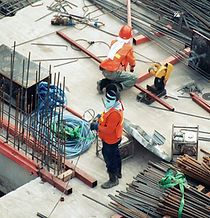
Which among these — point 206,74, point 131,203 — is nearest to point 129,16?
point 206,74

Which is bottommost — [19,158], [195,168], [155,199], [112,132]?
[19,158]

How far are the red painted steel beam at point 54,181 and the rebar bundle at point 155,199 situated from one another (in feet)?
3.45

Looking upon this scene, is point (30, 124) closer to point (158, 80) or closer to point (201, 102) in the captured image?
point (158, 80)

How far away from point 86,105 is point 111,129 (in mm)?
3491

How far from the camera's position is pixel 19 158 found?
18.0 metres

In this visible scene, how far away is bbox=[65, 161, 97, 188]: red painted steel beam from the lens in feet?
57.0

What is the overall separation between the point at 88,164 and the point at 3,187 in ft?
8.17

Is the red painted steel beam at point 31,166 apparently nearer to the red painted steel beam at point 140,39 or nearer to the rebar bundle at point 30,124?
the rebar bundle at point 30,124

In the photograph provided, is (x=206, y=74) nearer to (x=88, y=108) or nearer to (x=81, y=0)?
(x=88, y=108)

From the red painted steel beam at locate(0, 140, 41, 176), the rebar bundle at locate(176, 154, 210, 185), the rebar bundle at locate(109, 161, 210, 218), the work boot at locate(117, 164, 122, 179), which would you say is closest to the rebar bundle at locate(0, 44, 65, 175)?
the red painted steel beam at locate(0, 140, 41, 176)

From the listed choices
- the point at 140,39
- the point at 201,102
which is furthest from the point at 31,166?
the point at 140,39

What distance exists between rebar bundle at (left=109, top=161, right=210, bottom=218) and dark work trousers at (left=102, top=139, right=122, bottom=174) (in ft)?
1.89

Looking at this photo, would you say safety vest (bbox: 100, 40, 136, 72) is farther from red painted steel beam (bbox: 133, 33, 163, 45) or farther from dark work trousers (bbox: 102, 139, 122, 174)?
dark work trousers (bbox: 102, 139, 122, 174)

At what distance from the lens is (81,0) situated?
25.0m
